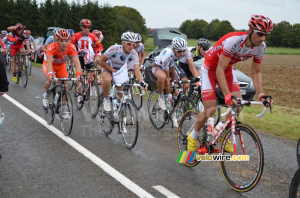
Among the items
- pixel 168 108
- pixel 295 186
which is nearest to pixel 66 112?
pixel 168 108

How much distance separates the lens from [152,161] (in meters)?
5.74

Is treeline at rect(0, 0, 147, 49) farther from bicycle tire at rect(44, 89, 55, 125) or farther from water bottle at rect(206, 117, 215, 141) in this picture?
water bottle at rect(206, 117, 215, 141)

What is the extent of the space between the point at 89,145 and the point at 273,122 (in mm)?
4681

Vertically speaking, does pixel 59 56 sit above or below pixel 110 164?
above

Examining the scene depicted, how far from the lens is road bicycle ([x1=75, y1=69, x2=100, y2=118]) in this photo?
9117 mm

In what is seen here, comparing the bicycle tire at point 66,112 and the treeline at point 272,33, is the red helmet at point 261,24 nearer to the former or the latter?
the bicycle tire at point 66,112

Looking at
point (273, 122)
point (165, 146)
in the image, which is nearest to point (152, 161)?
point (165, 146)

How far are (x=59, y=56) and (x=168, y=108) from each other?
2769 millimetres

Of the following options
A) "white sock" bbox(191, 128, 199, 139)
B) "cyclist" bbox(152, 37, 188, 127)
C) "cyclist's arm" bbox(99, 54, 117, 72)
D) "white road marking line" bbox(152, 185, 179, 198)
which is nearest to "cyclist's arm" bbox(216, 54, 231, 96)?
"white sock" bbox(191, 128, 199, 139)

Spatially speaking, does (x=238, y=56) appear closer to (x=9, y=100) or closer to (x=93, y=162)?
(x=93, y=162)

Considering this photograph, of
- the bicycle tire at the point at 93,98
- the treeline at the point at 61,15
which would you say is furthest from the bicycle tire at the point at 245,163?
the treeline at the point at 61,15

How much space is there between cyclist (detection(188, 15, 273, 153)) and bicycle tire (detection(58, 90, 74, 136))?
115 inches

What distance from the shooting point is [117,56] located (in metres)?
7.02

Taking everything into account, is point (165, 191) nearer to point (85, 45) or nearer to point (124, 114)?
point (124, 114)
